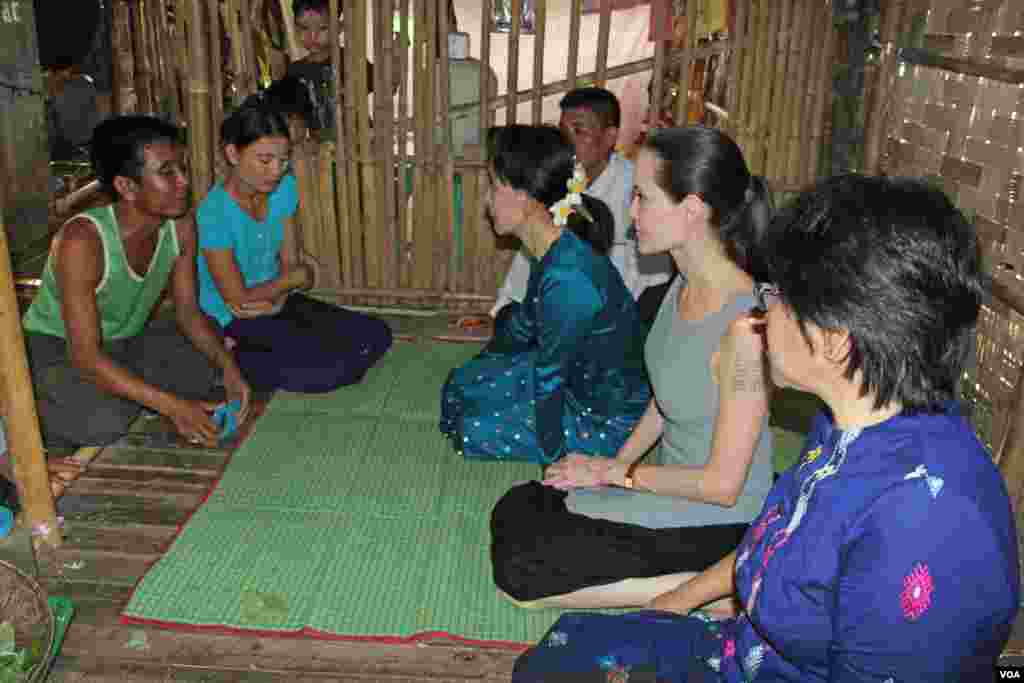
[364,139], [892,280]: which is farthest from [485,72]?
[892,280]

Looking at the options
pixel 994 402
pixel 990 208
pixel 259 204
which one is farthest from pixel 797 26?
pixel 259 204

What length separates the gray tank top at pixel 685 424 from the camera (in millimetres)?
2064

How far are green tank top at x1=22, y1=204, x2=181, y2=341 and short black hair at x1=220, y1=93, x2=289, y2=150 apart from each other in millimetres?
505

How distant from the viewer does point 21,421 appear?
2.33 m

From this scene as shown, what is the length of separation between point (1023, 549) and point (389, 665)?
179 centimetres

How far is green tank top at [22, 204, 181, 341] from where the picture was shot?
9.66ft

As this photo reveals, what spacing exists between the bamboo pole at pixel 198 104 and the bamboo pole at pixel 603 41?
183 centimetres

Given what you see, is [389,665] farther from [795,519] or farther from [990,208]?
[990,208]

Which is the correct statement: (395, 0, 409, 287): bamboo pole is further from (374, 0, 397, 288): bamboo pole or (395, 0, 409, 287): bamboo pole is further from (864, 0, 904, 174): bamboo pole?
(864, 0, 904, 174): bamboo pole

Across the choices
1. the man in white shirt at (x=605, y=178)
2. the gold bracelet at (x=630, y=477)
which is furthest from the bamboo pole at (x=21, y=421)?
the man in white shirt at (x=605, y=178)

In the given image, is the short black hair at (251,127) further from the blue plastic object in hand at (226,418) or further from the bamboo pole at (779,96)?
the bamboo pole at (779,96)

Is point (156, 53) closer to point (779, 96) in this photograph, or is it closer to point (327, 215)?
point (327, 215)

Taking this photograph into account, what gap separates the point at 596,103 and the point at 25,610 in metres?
2.73

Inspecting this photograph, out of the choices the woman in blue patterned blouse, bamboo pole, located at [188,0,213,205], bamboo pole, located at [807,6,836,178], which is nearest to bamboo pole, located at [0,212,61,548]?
the woman in blue patterned blouse
